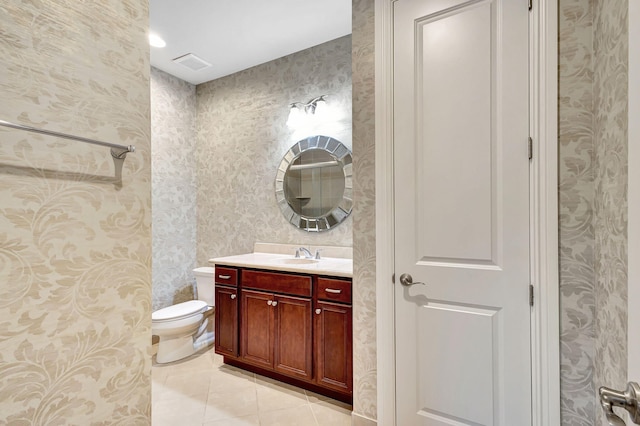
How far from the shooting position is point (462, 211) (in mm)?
1493

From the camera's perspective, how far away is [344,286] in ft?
6.66

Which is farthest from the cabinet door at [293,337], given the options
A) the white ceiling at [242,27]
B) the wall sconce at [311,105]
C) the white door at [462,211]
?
the white ceiling at [242,27]

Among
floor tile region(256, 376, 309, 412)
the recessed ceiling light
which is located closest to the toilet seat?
floor tile region(256, 376, 309, 412)

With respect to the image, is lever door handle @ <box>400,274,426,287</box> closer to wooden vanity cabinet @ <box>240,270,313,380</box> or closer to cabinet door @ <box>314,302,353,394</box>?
cabinet door @ <box>314,302,353,394</box>

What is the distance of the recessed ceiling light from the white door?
6.85 feet

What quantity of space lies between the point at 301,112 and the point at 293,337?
1.96 m

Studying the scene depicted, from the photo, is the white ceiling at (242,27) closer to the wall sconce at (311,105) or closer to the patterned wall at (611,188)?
the wall sconce at (311,105)

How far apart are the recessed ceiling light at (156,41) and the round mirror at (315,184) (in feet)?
4.69

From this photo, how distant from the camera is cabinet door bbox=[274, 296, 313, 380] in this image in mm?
2166

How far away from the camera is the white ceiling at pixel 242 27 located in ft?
7.56

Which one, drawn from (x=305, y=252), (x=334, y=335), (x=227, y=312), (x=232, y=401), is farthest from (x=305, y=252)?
(x=232, y=401)

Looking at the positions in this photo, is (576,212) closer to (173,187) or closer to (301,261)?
(301,261)

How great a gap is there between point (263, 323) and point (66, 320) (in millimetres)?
1708

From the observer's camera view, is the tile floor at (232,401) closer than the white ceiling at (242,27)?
Yes
